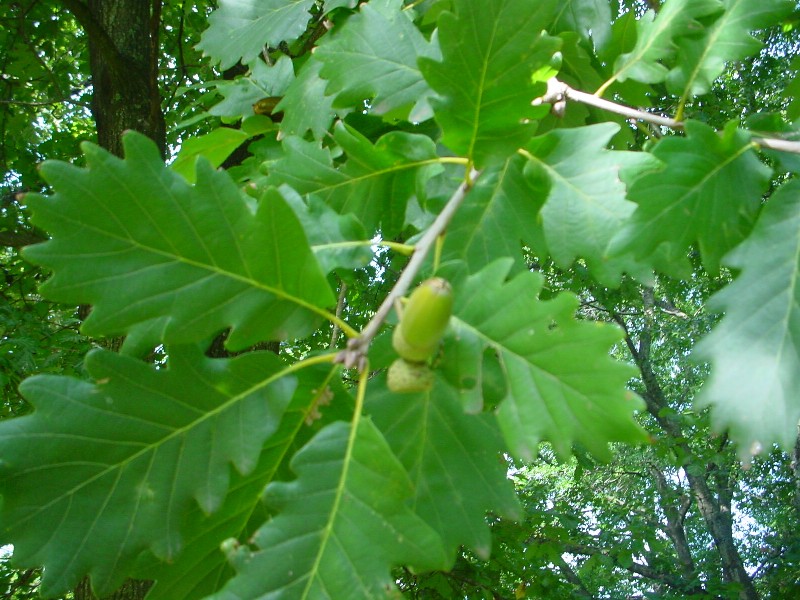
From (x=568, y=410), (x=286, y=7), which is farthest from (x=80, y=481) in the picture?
(x=286, y=7)

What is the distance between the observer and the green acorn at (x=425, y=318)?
2.84 feet

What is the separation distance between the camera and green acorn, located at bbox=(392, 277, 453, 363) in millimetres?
866

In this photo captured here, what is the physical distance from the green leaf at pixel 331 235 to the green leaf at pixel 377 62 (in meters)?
0.38

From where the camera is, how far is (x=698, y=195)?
1249mm

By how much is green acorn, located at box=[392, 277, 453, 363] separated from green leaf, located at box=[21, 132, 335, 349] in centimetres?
21

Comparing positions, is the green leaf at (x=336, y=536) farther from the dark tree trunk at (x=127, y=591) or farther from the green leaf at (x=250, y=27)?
the dark tree trunk at (x=127, y=591)

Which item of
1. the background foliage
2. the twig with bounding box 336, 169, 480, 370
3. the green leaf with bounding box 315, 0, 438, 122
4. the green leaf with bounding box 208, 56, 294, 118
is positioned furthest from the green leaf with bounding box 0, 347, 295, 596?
the green leaf with bounding box 208, 56, 294, 118

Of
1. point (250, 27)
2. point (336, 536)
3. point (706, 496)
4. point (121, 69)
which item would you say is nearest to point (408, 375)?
point (336, 536)

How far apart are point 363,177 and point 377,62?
30 centimetres

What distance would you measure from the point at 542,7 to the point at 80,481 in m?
1.04

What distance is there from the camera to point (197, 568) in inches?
43.5

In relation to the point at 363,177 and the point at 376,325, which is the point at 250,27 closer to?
the point at 363,177

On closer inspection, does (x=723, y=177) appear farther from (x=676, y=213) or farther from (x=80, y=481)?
(x=80, y=481)

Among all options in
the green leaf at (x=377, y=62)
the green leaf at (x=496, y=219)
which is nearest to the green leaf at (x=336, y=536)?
the green leaf at (x=496, y=219)
